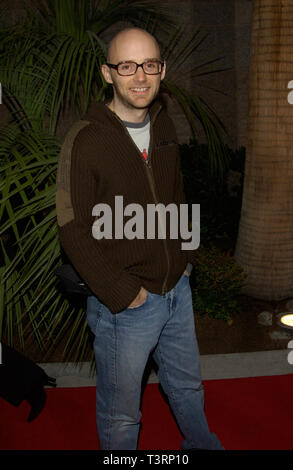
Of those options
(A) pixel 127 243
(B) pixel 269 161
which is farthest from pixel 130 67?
(B) pixel 269 161

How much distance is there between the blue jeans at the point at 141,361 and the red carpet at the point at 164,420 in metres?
0.37

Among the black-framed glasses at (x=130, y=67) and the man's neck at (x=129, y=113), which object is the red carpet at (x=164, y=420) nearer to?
the man's neck at (x=129, y=113)

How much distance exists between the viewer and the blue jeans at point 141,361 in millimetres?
2129

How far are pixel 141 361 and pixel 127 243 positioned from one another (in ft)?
1.63

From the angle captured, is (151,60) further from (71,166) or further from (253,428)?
(253,428)

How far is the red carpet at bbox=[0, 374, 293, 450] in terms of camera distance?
111 inches

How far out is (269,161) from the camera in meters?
4.08

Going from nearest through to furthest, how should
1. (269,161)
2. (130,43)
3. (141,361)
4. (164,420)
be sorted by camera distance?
(130,43) → (141,361) → (164,420) → (269,161)

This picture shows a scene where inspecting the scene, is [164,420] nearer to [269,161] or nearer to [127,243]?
[127,243]

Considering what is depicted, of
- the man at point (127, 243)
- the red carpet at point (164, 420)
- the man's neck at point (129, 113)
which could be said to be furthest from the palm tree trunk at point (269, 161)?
the man's neck at point (129, 113)

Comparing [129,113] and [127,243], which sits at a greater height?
[129,113]

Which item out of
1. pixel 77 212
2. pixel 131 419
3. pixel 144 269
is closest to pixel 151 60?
pixel 77 212

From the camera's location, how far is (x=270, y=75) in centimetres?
398

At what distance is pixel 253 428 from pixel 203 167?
306cm
